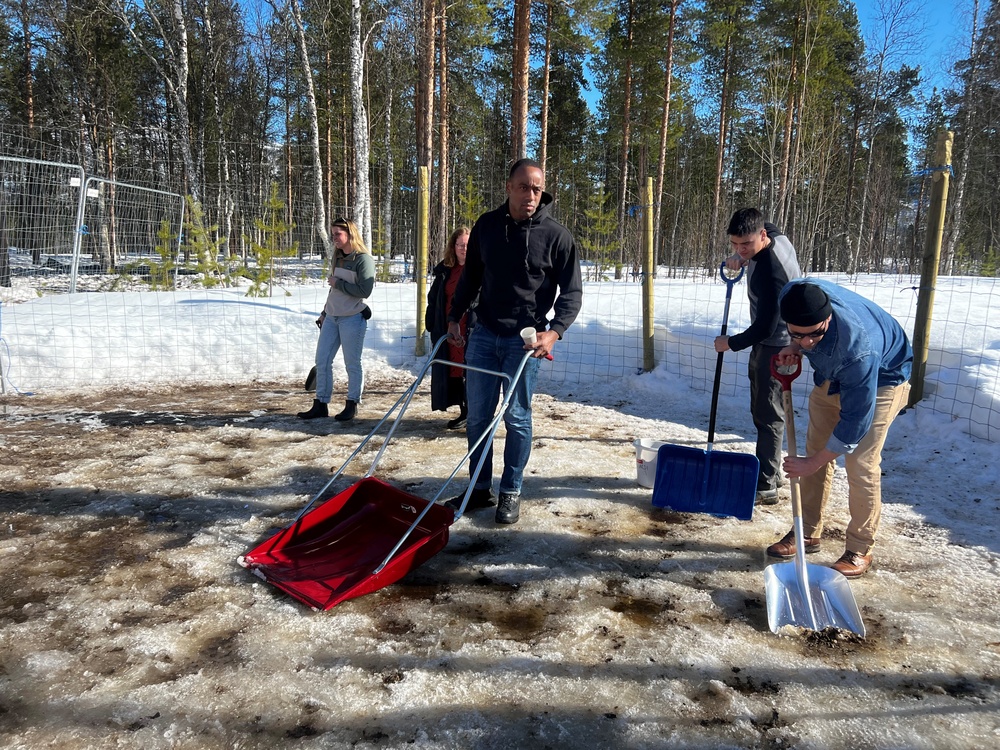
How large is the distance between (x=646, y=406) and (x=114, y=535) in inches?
183

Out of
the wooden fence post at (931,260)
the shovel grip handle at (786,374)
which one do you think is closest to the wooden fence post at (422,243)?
the wooden fence post at (931,260)

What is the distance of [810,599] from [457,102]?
62.7 feet

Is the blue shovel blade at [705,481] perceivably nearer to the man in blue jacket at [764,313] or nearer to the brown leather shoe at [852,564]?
the man in blue jacket at [764,313]

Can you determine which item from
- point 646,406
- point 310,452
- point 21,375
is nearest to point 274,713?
point 310,452

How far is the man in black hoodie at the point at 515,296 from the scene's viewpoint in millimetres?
3230

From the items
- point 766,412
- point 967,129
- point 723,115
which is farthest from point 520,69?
point 967,129

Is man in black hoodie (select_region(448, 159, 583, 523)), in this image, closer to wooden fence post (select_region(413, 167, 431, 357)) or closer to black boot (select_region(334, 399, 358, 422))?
black boot (select_region(334, 399, 358, 422))

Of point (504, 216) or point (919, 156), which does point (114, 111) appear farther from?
point (919, 156)

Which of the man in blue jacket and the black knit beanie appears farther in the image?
the man in blue jacket

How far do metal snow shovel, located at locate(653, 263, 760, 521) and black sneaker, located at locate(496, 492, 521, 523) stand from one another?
83 cm

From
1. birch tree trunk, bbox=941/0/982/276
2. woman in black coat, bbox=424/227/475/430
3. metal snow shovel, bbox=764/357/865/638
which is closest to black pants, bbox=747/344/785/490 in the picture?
metal snow shovel, bbox=764/357/865/638

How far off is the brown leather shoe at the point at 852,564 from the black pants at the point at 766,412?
0.77 meters

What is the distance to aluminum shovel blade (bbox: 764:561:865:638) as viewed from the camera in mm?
2455

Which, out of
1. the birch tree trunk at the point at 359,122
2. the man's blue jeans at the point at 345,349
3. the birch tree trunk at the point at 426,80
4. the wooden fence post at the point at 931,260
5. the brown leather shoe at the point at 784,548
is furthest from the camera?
the birch tree trunk at the point at 359,122
